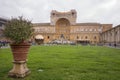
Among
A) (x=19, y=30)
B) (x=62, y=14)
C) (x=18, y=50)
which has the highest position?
(x=62, y=14)

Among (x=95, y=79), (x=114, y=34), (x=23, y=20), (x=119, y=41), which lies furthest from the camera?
(x=114, y=34)

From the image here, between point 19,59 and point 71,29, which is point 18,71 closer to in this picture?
point 19,59

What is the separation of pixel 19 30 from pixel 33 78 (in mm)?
1603

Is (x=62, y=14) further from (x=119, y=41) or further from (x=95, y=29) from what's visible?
(x=119, y=41)

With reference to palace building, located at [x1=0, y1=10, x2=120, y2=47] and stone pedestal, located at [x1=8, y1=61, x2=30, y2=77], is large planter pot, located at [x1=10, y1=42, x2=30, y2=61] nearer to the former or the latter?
stone pedestal, located at [x1=8, y1=61, x2=30, y2=77]

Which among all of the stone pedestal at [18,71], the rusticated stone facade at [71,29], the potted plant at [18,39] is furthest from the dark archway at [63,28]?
the stone pedestal at [18,71]

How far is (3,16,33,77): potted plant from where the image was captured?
6562 millimetres

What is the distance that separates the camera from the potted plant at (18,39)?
6.56m

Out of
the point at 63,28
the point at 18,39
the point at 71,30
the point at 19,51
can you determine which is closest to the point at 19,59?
the point at 19,51

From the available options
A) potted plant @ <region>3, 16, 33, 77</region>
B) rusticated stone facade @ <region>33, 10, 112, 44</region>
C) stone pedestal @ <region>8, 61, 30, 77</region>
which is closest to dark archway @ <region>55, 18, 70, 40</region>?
rusticated stone facade @ <region>33, 10, 112, 44</region>

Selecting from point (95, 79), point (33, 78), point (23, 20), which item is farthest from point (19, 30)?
point (95, 79)

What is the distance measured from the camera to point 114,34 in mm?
48781

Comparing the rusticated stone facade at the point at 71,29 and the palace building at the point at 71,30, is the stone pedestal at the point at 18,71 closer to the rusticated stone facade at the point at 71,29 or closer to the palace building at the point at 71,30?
the palace building at the point at 71,30

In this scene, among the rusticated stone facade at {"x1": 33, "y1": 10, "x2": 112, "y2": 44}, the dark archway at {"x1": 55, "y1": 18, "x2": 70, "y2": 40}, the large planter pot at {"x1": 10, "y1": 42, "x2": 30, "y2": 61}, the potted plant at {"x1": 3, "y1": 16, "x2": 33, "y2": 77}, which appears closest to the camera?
the potted plant at {"x1": 3, "y1": 16, "x2": 33, "y2": 77}
